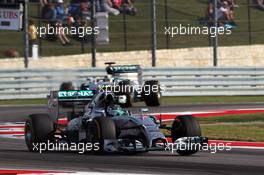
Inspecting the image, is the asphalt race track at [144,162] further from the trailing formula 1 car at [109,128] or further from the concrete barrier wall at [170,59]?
the concrete barrier wall at [170,59]

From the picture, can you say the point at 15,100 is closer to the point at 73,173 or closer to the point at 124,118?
the point at 124,118

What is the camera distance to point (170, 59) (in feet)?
95.2

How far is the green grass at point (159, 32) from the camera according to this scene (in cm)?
2689

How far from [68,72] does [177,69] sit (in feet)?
11.6

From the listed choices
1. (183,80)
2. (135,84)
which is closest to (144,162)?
(135,84)

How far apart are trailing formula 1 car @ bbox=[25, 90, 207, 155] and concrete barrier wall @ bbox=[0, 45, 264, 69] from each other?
12.4 metres

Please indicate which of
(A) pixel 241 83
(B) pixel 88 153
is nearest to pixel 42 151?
(B) pixel 88 153

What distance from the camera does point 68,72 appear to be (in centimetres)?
2650

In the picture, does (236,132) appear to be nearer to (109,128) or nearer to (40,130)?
(40,130)

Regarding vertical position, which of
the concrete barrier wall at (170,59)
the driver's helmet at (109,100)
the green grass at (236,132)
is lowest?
the green grass at (236,132)

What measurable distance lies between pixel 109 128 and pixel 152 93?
1052 centimetres

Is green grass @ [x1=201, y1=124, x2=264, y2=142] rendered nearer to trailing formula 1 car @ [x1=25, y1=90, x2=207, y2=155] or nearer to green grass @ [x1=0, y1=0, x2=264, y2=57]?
trailing formula 1 car @ [x1=25, y1=90, x2=207, y2=155]

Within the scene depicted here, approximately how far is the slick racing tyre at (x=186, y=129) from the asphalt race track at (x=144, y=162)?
0.13 meters

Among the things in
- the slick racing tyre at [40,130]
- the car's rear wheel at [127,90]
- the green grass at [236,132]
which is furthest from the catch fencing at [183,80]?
the slick racing tyre at [40,130]
